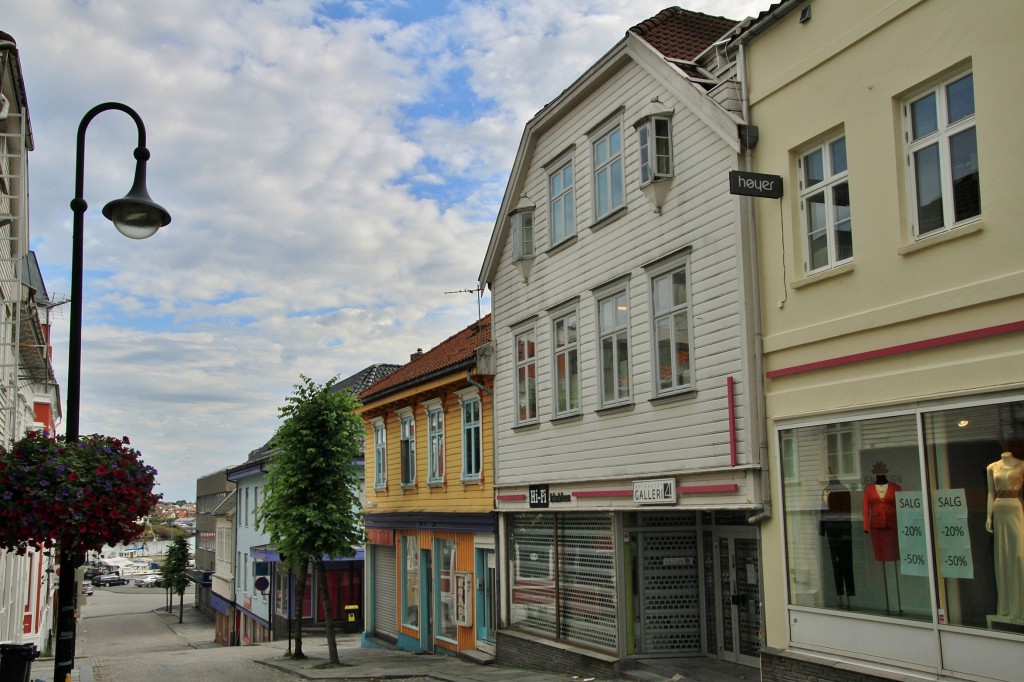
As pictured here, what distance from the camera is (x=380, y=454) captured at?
2991 cm

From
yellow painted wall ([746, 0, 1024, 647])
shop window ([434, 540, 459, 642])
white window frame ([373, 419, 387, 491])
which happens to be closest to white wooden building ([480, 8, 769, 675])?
yellow painted wall ([746, 0, 1024, 647])

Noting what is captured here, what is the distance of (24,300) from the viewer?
1877 cm

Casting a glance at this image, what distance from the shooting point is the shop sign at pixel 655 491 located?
14969 millimetres

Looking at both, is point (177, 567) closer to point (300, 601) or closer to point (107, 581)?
point (300, 601)

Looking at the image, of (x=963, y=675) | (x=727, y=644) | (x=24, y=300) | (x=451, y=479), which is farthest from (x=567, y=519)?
(x=24, y=300)

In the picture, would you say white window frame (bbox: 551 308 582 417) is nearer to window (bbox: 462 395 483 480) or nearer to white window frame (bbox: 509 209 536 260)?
white window frame (bbox: 509 209 536 260)

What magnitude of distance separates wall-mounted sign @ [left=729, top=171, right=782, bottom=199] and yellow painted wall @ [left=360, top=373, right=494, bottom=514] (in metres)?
10.6

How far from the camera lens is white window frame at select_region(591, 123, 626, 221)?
17.1m

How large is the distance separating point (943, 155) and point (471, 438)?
14.6 meters

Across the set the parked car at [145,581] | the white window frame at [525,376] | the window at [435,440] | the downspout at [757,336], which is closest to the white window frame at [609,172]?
the white window frame at [525,376]

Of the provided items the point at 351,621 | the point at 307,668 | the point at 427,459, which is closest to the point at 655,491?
the point at 427,459

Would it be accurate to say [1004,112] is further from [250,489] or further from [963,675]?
[250,489]

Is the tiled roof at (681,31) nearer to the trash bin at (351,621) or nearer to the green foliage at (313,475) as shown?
the green foliage at (313,475)

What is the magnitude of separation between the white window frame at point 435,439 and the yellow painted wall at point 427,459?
0.15 meters
